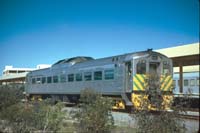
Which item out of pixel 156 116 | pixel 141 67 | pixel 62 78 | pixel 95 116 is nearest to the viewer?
pixel 156 116

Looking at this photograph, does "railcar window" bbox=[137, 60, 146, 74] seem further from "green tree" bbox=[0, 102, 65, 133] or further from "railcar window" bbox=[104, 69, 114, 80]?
"green tree" bbox=[0, 102, 65, 133]

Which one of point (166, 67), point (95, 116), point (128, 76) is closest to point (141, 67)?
point (128, 76)

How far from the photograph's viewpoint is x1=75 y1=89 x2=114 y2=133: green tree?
7.07 metres

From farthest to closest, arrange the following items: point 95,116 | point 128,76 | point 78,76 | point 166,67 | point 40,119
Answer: point 78,76, point 166,67, point 128,76, point 40,119, point 95,116

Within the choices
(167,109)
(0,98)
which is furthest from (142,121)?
(0,98)

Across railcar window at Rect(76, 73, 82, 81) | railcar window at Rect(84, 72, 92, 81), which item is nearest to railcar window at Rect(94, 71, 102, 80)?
railcar window at Rect(84, 72, 92, 81)

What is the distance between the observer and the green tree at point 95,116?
7070mm

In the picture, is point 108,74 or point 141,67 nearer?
point 141,67

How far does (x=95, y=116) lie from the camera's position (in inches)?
280

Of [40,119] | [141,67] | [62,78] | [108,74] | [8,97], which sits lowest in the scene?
[40,119]

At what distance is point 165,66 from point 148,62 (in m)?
Result: 0.73

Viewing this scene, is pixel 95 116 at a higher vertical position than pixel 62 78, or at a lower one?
lower

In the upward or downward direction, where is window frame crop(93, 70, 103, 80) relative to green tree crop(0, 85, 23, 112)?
upward

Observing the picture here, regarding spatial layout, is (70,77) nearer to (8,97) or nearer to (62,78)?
(62,78)
